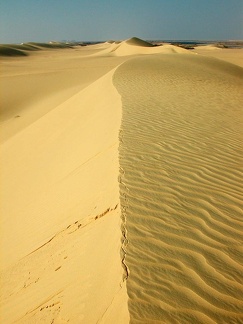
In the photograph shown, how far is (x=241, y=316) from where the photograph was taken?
8.20 feet

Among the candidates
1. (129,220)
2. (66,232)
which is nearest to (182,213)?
(129,220)

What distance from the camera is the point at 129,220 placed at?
335cm

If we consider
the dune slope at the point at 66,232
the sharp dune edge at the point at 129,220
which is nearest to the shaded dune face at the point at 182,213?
the sharp dune edge at the point at 129,220

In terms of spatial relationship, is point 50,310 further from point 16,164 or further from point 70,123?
point 70,123

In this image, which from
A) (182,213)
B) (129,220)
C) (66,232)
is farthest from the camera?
(66,232)

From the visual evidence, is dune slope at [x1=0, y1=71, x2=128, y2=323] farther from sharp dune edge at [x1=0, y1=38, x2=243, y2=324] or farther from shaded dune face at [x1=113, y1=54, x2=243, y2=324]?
shaded dune face at [x1=113, y1=54, x2=243, y2=324]

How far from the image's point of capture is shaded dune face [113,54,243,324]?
2.54m

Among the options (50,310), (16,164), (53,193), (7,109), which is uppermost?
(50,310)

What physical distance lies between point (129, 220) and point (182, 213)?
68 cm

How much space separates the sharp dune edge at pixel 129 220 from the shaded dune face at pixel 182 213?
0.04ft

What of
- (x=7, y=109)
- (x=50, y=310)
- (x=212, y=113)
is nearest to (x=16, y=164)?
(x=212, y=113)

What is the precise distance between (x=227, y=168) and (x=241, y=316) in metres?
2.90

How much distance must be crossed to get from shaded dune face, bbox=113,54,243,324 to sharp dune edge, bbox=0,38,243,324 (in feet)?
0.04

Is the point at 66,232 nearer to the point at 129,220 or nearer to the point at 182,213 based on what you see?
the point at 129,220
